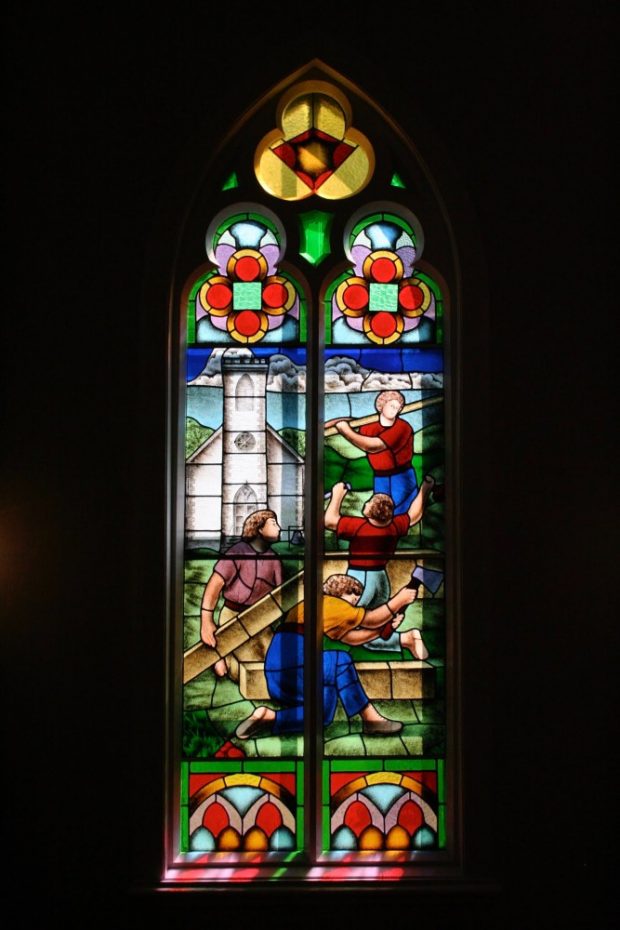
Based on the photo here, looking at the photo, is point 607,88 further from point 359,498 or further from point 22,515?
point 22,515

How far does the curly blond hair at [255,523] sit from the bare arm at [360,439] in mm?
379

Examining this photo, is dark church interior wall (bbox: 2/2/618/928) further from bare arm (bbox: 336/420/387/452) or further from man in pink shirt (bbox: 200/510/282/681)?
bare arm (bbox: 336/420/387/452)

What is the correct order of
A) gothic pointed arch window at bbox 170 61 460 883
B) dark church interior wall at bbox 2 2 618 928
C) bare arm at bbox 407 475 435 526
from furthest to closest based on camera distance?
bare arm at bbox 407 475 435 526 → gothic pointed arch window at bbox 170 61 460 883 → dark church interior wall at bbox 2 2 618 928

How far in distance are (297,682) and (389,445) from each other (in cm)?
89

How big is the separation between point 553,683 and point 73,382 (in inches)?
75.3

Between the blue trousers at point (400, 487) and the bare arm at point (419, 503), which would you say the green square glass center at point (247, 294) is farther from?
the bare arm at point (419, 503)

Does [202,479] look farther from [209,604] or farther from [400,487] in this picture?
[400,487]

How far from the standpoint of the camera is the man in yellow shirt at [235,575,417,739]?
3.56m

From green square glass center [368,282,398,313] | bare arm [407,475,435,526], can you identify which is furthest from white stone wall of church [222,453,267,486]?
green square glass center [368,282,398,313]

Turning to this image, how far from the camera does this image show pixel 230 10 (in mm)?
3650

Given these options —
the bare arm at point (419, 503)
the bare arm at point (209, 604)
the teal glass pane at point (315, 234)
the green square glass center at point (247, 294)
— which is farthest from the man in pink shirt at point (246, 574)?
the teal glass pane at point (315, 234)

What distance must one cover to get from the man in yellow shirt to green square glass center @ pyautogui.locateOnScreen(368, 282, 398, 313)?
97cm

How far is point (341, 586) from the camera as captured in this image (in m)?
3.61

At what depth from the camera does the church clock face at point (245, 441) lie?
365 cm
